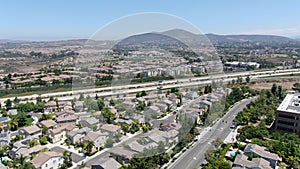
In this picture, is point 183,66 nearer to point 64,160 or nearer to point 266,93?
point 64,160

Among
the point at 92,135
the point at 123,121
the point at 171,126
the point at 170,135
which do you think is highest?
the point at 171,126

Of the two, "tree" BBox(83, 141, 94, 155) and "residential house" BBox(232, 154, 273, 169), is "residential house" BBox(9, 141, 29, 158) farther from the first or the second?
"residential house" BBox(232, 154, 273, 169)

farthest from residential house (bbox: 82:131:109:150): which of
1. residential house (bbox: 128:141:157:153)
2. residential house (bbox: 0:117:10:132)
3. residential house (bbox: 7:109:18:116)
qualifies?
residential house (bbox: 7:109:18:116)

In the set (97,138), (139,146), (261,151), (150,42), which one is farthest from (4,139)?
(261,151)

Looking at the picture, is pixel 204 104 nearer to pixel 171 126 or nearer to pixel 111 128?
pixel 171 126

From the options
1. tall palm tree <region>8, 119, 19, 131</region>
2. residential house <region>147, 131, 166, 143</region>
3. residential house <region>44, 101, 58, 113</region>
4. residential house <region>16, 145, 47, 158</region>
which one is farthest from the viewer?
residential house <region>44, 101, 58, 113</region>

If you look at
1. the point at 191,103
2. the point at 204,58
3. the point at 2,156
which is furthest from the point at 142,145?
the point at 2,156

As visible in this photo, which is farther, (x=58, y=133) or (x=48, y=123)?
(x=48, y=123)
